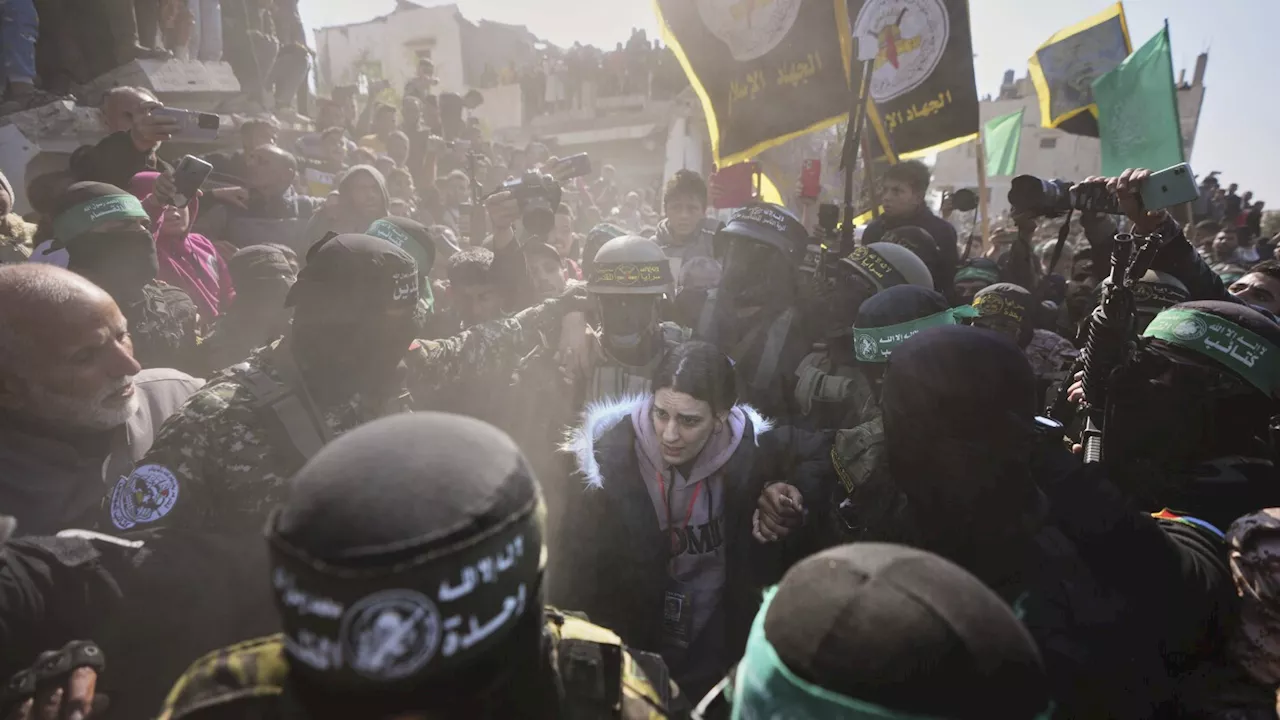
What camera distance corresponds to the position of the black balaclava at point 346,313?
2.34 m

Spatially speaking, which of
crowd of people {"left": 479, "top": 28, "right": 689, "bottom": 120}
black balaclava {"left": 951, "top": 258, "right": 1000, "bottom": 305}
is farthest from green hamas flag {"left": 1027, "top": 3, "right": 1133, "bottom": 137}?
crowd of people {"left": 479, "top": 28, "right": 689, "bottom": 120}

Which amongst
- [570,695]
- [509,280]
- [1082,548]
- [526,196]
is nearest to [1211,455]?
[1082,548]

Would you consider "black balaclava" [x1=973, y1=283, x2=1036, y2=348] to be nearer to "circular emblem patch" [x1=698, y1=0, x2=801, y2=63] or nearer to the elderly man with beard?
"circular emblem patch" [x1=698, y1=0, x2=801, y2=63]

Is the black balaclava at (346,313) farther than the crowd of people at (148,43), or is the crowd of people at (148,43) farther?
the crowd of people at (148,43)

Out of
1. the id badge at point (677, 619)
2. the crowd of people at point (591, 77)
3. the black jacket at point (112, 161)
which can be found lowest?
the id badge at point (677, 619)

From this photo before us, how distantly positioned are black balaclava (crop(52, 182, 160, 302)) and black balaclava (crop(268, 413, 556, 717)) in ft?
9.69

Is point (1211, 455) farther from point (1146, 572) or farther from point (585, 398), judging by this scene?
point (585, 398)

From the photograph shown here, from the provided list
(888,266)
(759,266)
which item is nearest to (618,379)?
(759,266)

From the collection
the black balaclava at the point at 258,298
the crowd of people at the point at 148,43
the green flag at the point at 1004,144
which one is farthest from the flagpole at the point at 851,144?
the crowd of people at the point at 148,43

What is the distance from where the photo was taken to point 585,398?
3654 mm

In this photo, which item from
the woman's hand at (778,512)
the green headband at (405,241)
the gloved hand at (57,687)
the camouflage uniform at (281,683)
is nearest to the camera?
the camouflage uniform at (281,683)

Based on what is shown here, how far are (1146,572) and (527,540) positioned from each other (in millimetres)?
1814

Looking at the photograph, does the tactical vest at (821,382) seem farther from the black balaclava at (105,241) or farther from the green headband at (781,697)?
the black balaclava at (105,241)

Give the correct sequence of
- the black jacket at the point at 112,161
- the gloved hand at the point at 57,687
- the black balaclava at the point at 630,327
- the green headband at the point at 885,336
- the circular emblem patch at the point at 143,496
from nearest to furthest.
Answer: the gloved hand at the point at 57,687 → the circular emblem patch at the point at 143,496 → the green headband at the point at 885,336 → the black balaclava at the point at 630,327 → the black jacket at the point at 112,161
